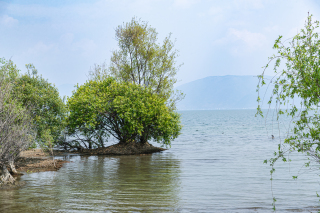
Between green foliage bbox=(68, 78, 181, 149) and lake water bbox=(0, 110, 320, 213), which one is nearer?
lake water bbox=(0, 110, 320, 213)

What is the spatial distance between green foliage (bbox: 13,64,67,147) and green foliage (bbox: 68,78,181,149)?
3.67 meters

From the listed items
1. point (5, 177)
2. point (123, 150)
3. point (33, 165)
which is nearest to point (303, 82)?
point (5, 177)

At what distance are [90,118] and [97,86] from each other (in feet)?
12.9

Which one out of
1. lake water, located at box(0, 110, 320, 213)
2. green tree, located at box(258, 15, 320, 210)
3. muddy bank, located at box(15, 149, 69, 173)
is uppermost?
green tree, located at box(258, 15, 320, 210)

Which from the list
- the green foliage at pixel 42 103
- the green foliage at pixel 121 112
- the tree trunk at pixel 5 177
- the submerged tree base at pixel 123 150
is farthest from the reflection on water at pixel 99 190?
the submerged tree base at pixel 123 150

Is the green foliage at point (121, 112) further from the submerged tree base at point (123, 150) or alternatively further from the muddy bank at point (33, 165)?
the muddy bank at point (33, 165)

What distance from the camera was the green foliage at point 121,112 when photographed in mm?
29750

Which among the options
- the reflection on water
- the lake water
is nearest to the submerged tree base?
the lake water

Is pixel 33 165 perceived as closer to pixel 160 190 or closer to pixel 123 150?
pixel 123 150

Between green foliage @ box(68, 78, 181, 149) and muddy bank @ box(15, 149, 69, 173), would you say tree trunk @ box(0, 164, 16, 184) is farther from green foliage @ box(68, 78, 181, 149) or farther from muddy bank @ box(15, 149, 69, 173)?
green foliage @ box(68, 78, 181, 149)

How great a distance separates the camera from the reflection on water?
12930 millimetres

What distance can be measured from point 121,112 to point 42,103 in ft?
27.6

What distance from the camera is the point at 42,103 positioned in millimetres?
24016

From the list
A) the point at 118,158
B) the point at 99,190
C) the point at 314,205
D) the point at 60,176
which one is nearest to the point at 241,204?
the point at 314,205
